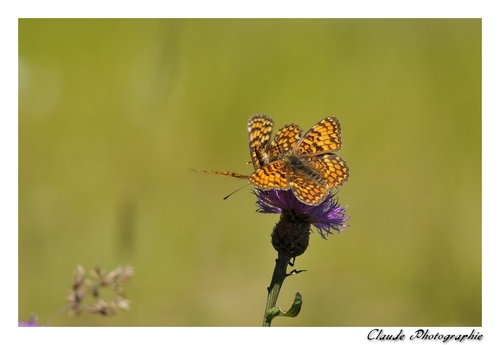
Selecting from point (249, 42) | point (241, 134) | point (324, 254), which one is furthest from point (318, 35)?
point (324, 254)

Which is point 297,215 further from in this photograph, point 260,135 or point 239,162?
point 239,162

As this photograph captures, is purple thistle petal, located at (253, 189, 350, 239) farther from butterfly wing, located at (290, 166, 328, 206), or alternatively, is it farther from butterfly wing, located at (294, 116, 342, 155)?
butterfly wing, located at (294, 116, 342, 155)

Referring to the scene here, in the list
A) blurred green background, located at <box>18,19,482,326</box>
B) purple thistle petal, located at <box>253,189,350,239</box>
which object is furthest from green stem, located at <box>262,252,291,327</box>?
blurred green background, located at <box>18,19,482,326</box>

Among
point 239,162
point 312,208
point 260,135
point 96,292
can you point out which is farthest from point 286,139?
point 239,162

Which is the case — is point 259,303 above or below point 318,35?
below

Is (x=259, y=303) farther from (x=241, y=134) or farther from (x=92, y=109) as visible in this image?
(x=92, y=109)

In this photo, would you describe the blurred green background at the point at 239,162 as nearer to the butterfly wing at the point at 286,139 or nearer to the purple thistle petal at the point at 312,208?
the butterfly wing at the point at 286,139
